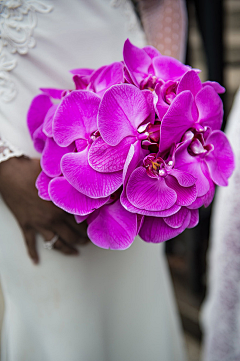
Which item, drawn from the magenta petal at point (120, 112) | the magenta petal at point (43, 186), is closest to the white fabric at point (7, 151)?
the magenta petal at point (43, 186)

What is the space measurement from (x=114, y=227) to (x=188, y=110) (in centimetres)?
18

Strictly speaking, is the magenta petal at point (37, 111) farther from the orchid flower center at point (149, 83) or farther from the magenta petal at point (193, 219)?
the magenta petal at point (193, 219)

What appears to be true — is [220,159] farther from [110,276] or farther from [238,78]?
[238,78]

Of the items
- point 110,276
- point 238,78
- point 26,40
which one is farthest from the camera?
point 238,78

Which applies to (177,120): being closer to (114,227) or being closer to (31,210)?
(114,227)

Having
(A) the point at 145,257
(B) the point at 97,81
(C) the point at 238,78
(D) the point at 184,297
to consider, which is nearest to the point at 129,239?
(B) the point at 97,81

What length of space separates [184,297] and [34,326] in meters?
1.06

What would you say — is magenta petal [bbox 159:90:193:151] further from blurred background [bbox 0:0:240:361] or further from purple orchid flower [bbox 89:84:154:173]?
blurred background [bbox 0:0:240:361]

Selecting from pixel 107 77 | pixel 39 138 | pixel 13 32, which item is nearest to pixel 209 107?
pixel 107 77

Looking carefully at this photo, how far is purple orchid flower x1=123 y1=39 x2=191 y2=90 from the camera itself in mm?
360

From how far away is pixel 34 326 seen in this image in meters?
0.55

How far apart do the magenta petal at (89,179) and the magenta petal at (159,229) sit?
3.0 inches

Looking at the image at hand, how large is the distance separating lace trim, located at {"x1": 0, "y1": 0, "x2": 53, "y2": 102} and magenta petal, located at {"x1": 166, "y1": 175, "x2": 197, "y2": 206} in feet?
1.08

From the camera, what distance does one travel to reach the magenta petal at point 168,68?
1.22 feet
